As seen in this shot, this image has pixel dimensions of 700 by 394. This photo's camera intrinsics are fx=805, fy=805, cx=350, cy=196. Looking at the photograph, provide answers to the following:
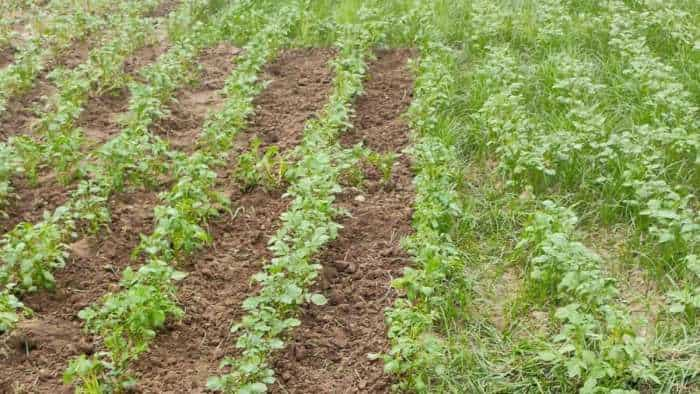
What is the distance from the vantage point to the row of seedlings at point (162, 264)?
160 inches

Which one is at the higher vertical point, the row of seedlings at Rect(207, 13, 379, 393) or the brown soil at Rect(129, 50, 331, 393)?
the row of seedlings at Rect(207, 13, 379, 393)

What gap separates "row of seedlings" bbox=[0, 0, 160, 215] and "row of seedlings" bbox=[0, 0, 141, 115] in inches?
9.9

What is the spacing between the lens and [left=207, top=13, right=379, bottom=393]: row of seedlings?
3.94 m

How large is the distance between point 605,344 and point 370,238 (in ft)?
6.32

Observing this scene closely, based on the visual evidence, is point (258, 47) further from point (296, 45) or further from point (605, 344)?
point (605, 344)

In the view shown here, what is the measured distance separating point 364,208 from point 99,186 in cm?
187

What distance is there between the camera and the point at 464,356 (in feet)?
14.0

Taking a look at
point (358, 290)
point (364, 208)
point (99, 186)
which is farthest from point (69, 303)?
point (364, 208)

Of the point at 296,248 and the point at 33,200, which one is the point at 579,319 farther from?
the point at 33,200

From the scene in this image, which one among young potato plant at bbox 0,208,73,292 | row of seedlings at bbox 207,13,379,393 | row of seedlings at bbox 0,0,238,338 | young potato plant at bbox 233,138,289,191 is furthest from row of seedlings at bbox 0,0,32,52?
young potato plant at bbox 0,208,73,292

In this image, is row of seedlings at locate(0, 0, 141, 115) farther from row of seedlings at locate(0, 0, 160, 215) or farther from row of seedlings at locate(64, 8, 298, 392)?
row of seedlings at locate(64, 8, 298, 392)

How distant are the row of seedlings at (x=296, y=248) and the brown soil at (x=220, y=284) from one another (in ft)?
0.39

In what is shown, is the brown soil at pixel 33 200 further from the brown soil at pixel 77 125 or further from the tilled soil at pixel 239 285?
the tilled soil at pixel 239 285

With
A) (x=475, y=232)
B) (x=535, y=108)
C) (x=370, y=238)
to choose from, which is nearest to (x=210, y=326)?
(x=370, y=238)
